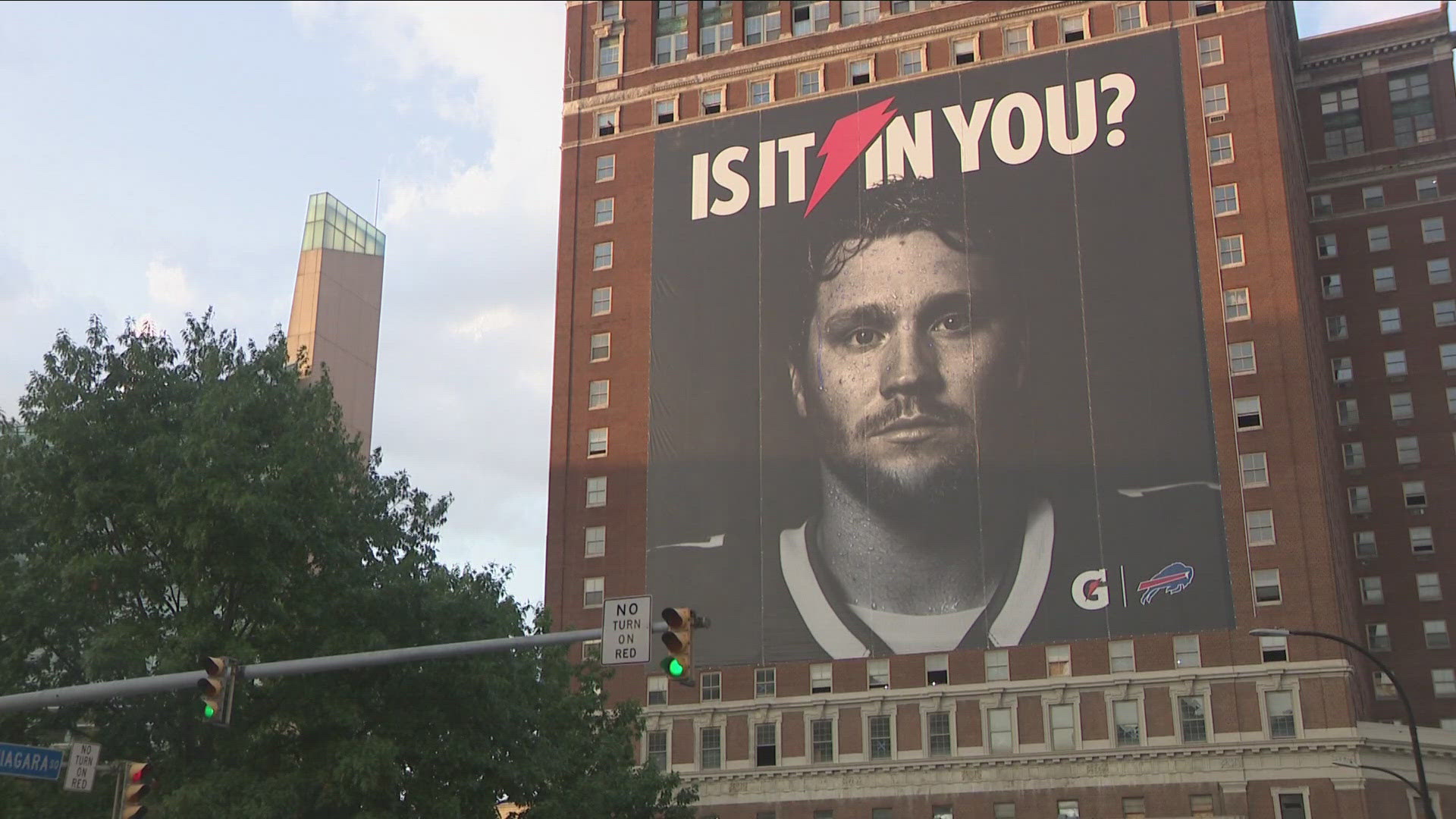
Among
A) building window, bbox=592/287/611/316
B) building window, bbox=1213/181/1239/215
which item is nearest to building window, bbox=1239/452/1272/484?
building window, bbox=1213/181/1239/215

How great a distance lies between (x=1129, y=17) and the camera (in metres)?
95.2

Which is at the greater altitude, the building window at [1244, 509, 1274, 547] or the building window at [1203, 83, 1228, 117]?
the building window at [1203, 83, 1228, 117]

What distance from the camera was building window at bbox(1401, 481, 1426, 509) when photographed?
362 feet

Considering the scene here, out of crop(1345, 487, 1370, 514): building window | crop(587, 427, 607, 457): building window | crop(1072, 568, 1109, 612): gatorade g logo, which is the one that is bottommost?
crop(1072, 568, 1109, 612): gatorade g logo

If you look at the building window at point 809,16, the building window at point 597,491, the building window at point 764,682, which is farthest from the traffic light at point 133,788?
the building window at point 809,16

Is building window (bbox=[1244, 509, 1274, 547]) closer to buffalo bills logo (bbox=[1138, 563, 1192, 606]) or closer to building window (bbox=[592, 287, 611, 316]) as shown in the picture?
buffalo bills logo (bbox=[1138, 563, 1192, 606])

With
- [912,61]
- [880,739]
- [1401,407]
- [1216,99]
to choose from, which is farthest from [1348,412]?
[880,739]

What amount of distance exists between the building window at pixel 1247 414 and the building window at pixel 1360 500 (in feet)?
107

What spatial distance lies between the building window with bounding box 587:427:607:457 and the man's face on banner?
13.5 meters

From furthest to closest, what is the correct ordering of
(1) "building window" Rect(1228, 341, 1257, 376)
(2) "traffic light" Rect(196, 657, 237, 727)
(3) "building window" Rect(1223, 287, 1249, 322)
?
(3) "building window" Rect(1223, 287, 1249, 322), (1) "building window" Rect(1228, 341, 1257, 376), (2) "traffic light" Rect(196, 657, 237, 727)

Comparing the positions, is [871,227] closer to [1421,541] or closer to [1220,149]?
[1220,149]

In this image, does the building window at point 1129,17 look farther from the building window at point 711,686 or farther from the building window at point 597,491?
the building window at point 711,686

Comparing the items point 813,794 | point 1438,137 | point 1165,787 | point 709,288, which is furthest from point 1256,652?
point 1438,137

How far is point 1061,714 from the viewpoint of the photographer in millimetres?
83250
